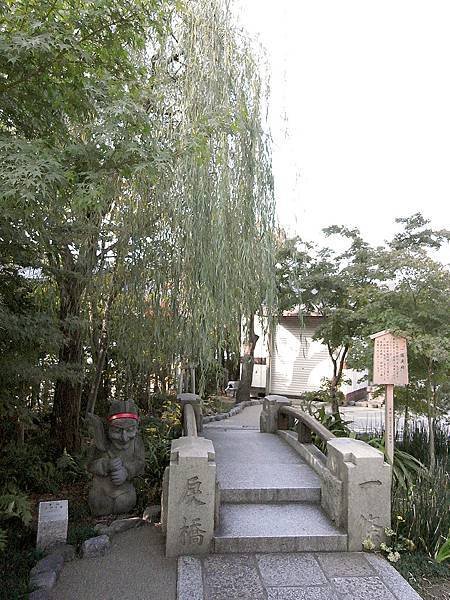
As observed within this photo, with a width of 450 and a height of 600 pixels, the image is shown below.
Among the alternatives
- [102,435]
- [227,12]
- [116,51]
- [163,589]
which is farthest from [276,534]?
[227,12]

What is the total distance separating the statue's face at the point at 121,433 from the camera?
5.04m

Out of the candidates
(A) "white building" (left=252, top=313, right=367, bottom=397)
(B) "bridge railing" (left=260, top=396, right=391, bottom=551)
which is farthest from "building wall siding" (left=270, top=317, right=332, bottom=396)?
(B) "bridge railing" (left=260, top=396, right=391, bottom=551)

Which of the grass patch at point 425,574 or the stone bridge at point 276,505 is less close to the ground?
the stone bridge at point 276,505

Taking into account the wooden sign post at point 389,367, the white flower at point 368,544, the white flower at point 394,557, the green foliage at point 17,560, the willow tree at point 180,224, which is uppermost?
the willow tree at point 180,224

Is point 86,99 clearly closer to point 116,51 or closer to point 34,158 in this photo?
point 116,51

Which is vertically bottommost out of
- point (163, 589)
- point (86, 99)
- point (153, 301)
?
point (163, 589)

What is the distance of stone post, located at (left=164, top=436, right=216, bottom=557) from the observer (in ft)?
13.1

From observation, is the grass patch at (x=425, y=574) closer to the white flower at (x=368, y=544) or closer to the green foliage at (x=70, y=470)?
the white flower at (x=368, y=544)

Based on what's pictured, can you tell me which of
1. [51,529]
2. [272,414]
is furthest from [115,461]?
[272,414]

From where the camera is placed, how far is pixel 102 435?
202 inches

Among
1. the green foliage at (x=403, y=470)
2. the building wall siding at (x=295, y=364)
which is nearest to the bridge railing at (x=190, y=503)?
the green foliage at (x=403, y=470)

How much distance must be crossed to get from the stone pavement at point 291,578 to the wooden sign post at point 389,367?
1.89m

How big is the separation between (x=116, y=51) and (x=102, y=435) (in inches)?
154

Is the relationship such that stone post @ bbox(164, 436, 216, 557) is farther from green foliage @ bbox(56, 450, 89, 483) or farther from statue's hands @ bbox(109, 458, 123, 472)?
green foliage @ bbox(56, 450, 89, 483)
